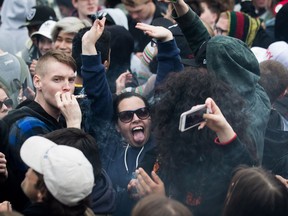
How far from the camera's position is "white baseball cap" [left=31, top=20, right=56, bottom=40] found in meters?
7.62

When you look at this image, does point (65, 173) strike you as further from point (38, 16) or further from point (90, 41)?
point (38, 16)

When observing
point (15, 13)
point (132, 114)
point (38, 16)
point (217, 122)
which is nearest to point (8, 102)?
point (132, 114)

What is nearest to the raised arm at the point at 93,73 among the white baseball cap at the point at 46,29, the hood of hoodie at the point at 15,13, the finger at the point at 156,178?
the finger at the point at 156,178

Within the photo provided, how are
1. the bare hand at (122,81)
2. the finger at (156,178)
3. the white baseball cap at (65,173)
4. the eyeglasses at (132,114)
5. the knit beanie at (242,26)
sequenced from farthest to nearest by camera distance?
the knit beanie at (242,26), the bare hand at (122,81), the eyeglasses at (132,114), the finger at (156,178), the white baseball cap at (65,173)

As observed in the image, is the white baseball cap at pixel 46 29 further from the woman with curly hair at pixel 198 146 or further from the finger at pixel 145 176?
the finger at pixel 145 176

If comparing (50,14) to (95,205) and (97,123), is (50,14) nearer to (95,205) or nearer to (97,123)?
(97,123)

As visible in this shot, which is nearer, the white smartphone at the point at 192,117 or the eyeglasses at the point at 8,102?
the white smartphone at the point at 192,117

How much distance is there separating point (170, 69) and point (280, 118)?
0.87 metres

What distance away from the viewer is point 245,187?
4.08 m

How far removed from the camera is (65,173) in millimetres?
4004

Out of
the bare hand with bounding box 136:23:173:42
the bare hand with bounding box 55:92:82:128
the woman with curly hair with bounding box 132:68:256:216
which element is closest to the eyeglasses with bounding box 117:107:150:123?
the bare hand with bounding box 136:23:173:42

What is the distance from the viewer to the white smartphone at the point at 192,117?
4.35 m

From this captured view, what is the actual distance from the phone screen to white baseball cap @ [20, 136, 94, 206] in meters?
0.63

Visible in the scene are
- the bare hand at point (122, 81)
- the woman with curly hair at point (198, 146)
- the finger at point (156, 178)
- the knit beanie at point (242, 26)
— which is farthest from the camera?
the knit beanie at point (242, 26)
